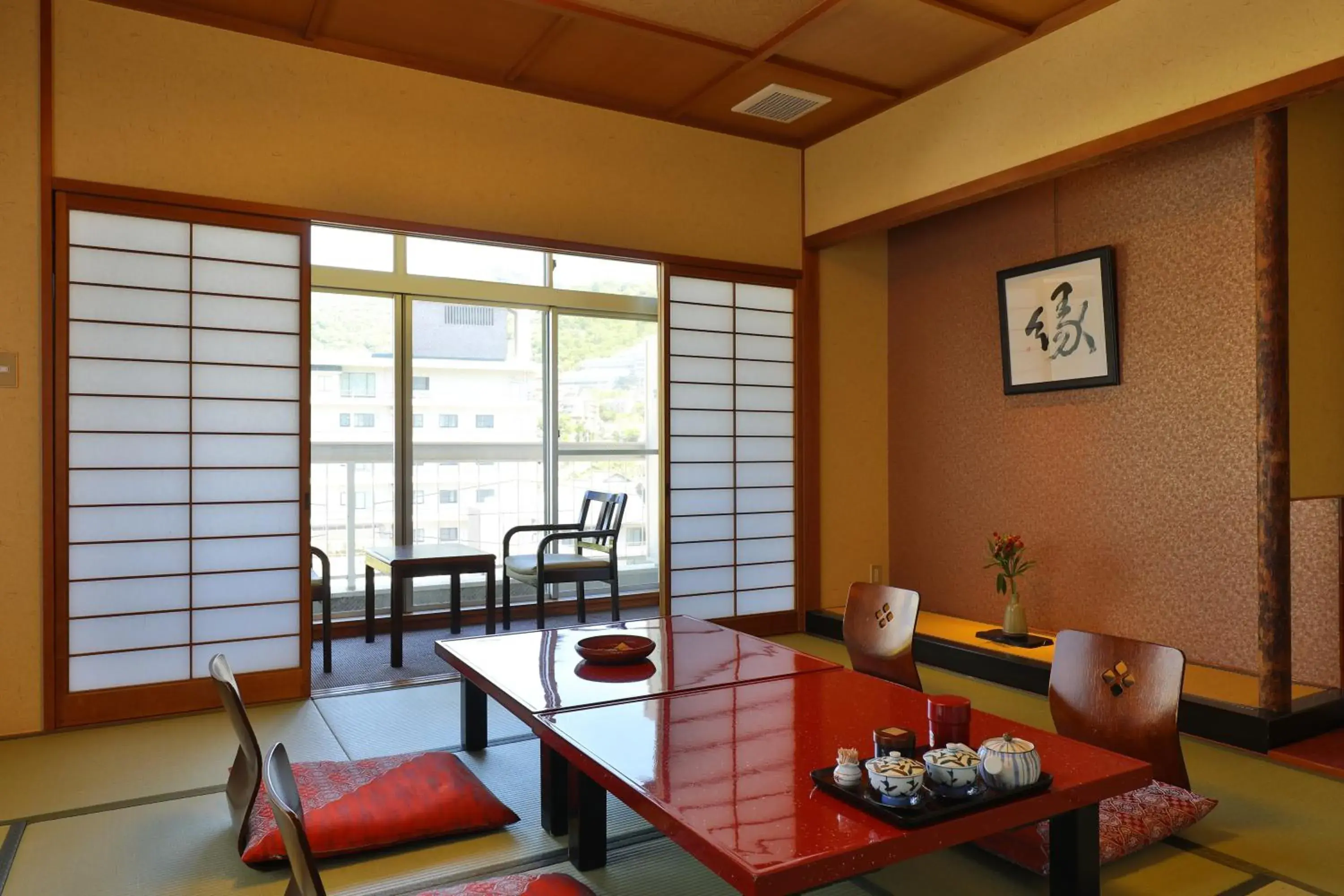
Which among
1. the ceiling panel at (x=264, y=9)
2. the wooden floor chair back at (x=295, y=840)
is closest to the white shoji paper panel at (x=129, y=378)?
the ceiling panel at (x=264, y=9)

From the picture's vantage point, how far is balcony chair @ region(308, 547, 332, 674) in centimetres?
426

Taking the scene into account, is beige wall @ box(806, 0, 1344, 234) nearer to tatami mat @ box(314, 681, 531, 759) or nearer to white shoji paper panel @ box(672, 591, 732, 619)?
white shoji paper panel @ box(672, 591, 732, 619)

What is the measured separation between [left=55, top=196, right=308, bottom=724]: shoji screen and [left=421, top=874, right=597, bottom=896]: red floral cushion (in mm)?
2460

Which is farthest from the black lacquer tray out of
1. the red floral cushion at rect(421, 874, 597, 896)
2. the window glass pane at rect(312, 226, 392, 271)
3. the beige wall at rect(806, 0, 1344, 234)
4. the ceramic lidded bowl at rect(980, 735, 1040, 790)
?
the window glass pane at rect(312, 226, 392, 271)

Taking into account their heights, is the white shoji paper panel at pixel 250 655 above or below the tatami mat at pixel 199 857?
above

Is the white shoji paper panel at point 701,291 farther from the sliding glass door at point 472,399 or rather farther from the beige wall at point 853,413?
the beige wall at point 853,413

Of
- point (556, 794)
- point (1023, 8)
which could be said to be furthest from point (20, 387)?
point (1023, 8)

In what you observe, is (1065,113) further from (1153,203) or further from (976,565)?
(976,565)

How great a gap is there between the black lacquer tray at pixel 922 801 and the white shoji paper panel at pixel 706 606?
3.38 m

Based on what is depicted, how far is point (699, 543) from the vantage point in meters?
5.13

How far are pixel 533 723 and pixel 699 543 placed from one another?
9.99 ft

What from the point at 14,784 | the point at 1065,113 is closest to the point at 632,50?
the point at 1065,113

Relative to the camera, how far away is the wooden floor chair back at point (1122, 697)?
7.21ft

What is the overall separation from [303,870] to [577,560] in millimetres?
4010
